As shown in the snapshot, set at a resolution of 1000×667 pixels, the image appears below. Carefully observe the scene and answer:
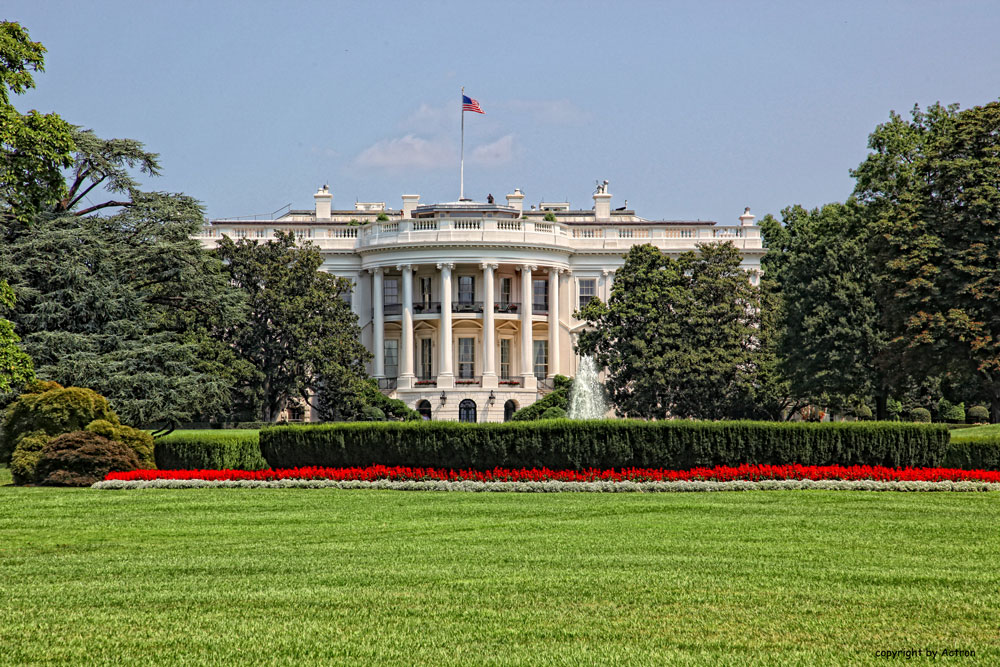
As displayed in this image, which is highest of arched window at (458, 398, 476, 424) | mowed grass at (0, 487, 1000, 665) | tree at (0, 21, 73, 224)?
tree at (0, 21, 73, 224)

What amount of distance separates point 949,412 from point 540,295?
23.4m

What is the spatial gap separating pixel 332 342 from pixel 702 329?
1674cm

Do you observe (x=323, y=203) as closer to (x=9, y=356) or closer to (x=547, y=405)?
(x=547, y=405)

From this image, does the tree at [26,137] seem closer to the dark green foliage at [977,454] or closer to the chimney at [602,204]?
the dark green foliage at [977,454]

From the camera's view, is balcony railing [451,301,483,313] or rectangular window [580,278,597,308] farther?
rectangular window [580,278,597,308]

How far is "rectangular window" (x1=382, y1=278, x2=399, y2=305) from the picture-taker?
7069cm

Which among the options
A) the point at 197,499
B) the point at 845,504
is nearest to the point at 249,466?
the point at 197,499

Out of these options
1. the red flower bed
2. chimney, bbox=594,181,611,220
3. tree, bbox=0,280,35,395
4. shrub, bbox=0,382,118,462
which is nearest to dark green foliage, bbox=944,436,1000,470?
the red flower bed

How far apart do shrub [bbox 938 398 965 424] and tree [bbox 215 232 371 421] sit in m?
31.1

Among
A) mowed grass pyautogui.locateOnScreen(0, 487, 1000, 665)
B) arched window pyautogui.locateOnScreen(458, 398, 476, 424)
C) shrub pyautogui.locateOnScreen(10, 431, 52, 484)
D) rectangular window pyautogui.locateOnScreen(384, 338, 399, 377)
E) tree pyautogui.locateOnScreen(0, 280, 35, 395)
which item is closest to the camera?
mowed grass pyautogui.locateOnScreen(0, 487, 1000, 665)

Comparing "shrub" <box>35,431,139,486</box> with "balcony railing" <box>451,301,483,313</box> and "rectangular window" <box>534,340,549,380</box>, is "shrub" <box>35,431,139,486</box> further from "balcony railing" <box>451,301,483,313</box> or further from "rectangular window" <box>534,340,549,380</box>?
"rectangular window" <box>534,340,549,380</box>

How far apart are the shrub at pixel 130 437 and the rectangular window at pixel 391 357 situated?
42388mm

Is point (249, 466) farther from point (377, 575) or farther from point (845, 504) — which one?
point (377, 575)

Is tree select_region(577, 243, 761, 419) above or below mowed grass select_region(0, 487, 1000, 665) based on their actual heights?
above
